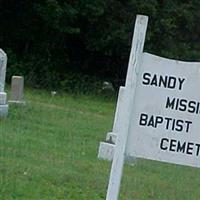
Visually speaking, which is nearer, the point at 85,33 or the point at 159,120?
the point at 159,120

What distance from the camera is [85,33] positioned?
1118 inches

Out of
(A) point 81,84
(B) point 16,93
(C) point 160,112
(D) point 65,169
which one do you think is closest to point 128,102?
(C) point 160,112

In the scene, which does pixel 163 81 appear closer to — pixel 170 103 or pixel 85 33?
Result: pixel 170 103

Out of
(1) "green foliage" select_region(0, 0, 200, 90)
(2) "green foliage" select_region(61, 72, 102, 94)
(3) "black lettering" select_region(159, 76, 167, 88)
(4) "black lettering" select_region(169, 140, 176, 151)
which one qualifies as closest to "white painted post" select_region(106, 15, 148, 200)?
(3) "black lettering" select_region(159, 76, 167, 88)

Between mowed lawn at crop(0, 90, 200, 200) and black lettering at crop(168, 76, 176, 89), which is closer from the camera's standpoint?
black lettering at crop(168, 76, 176, 89)

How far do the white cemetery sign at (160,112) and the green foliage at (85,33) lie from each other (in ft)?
69.4

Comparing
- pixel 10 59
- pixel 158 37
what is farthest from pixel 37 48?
pixel 158 37

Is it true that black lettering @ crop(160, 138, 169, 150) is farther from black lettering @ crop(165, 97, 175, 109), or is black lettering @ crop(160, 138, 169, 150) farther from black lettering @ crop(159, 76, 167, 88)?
black lettering @ crop(159, 76, 167, 88)

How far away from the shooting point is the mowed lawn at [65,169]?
7859 millimetres

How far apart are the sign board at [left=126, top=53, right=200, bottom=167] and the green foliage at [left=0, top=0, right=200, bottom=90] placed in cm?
2119

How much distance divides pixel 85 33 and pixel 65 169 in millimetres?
19619

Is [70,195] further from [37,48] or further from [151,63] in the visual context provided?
[37,48]

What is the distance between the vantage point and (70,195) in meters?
7.73

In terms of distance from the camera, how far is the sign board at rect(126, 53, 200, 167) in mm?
5297
